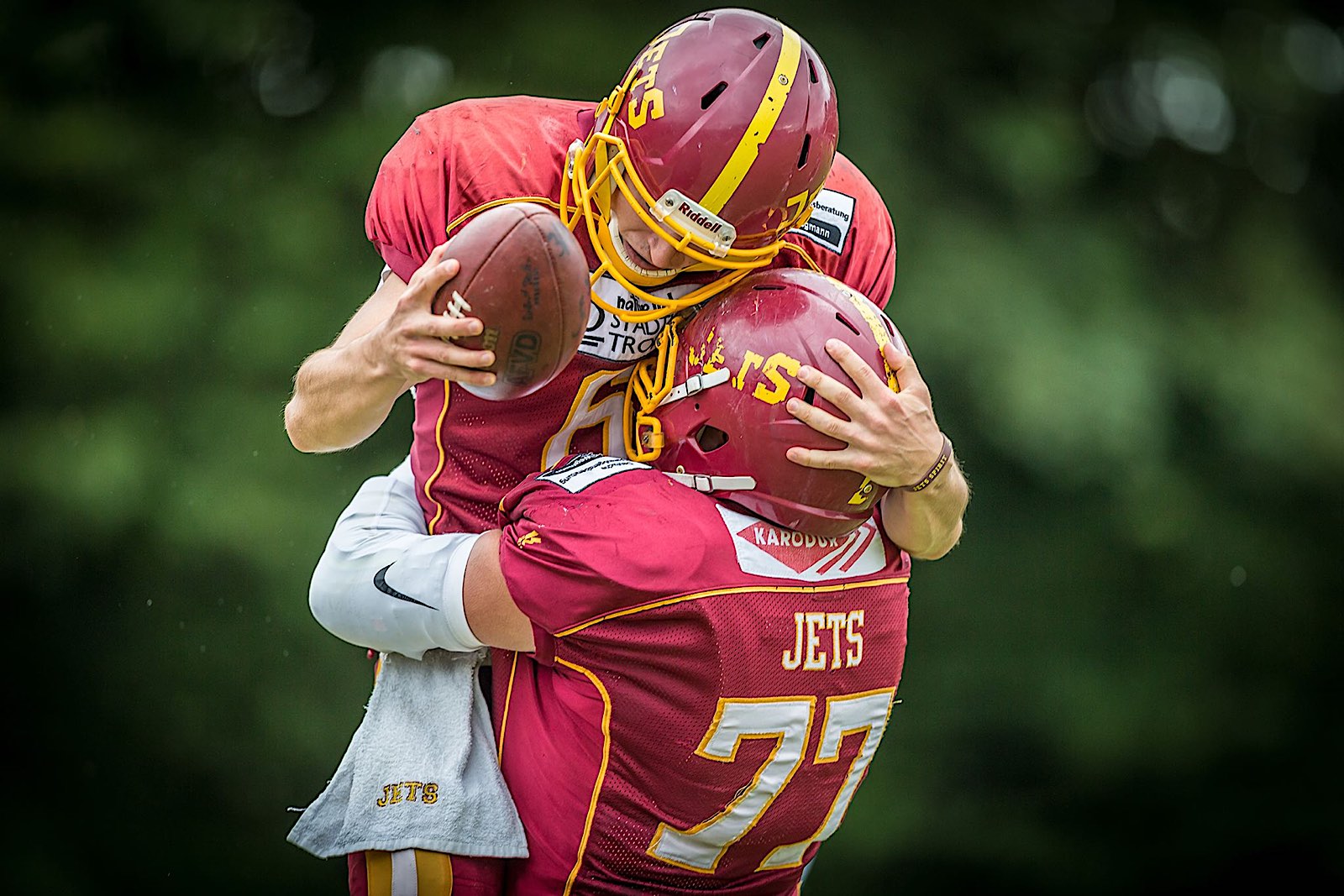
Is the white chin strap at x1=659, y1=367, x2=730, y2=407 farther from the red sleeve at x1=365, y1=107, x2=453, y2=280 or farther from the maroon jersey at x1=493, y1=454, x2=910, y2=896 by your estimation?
the red sleeve at x1=365, y1=107, x2=453, y2=280

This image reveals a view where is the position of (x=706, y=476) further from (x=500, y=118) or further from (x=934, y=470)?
(x=500, y=118)

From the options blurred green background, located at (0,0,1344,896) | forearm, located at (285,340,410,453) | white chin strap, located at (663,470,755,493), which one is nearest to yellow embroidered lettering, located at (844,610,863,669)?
white chin strap, located at (663,470,755,493)

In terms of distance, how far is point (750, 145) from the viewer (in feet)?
6.37

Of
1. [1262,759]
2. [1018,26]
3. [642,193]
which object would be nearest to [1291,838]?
[1262,759]

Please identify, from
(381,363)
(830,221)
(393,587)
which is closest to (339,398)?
(381,363)

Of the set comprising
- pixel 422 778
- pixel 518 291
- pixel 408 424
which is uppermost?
pixel 518 291

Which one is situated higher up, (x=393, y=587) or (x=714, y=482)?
(x=714, y=482)

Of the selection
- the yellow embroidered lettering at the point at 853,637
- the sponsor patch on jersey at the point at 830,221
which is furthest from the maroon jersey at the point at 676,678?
the sponsor patch on jersey at the point at 830,221

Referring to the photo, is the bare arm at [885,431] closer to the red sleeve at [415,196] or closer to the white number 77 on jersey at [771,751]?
the white number 77 on jersey at [771,751]

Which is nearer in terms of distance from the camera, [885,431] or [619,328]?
[885,431]

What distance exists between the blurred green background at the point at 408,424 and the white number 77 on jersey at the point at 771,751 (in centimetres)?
280

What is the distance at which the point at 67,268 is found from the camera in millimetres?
4895

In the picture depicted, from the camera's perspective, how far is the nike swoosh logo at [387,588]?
207 cm

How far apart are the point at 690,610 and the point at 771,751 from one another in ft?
0.90
